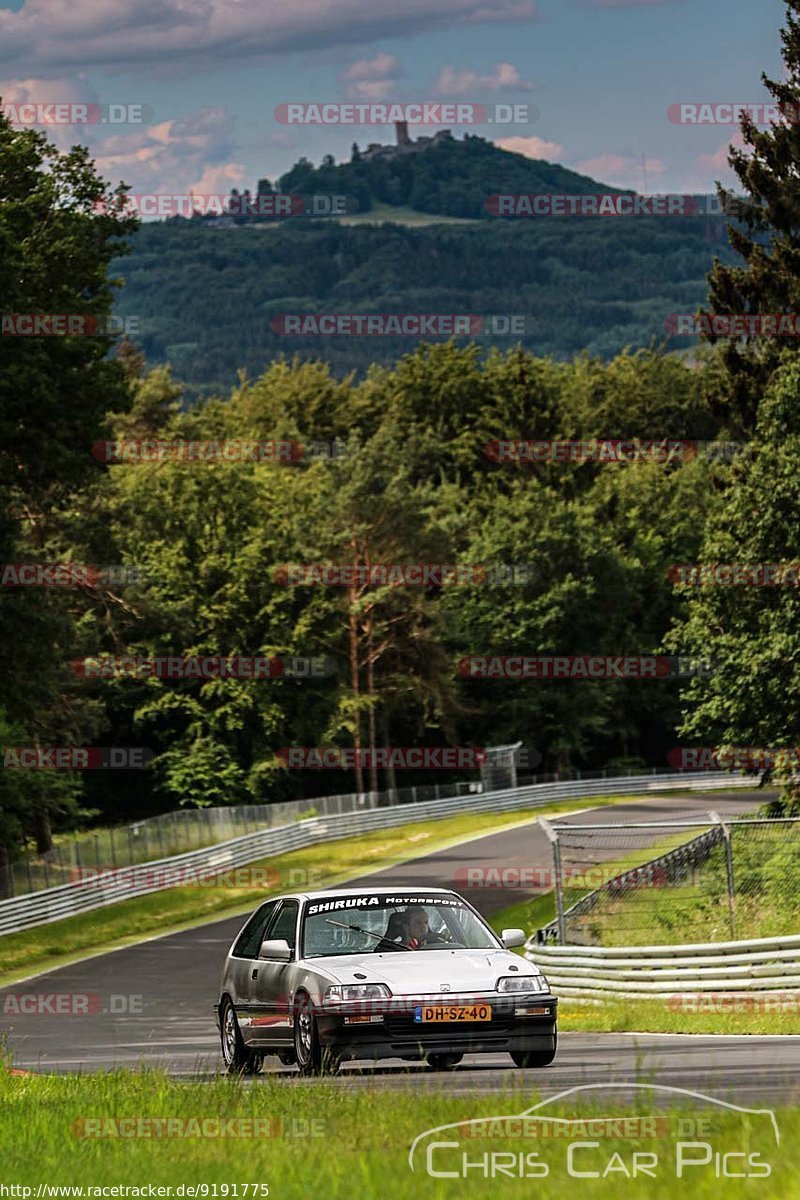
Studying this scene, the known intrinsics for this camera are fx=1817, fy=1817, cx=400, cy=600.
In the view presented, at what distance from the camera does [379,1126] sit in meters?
8.51

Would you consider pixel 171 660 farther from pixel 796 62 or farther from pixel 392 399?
pixel 796 62

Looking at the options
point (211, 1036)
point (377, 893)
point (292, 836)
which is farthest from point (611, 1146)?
point (292, 836)

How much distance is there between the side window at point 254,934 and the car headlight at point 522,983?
8.84 feet

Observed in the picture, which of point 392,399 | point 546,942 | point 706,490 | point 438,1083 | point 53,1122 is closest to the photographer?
point 53,1122

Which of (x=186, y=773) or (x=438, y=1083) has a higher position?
(x=438, y=1083)

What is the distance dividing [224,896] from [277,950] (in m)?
34.8

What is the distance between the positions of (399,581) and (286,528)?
235 inches

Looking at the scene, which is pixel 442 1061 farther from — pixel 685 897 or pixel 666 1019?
pixel 685 897

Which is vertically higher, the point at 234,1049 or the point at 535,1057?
the point at 535,1057

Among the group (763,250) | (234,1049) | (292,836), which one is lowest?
(292,836)

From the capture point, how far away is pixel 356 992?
42.2ft

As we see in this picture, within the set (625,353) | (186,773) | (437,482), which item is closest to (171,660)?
(186,773)

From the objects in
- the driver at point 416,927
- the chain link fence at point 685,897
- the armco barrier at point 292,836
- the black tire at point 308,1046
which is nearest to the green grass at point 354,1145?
the black tire at point 308,1046

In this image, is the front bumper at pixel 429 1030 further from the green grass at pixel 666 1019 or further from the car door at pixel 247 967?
the green grass at pixel 666 1019
